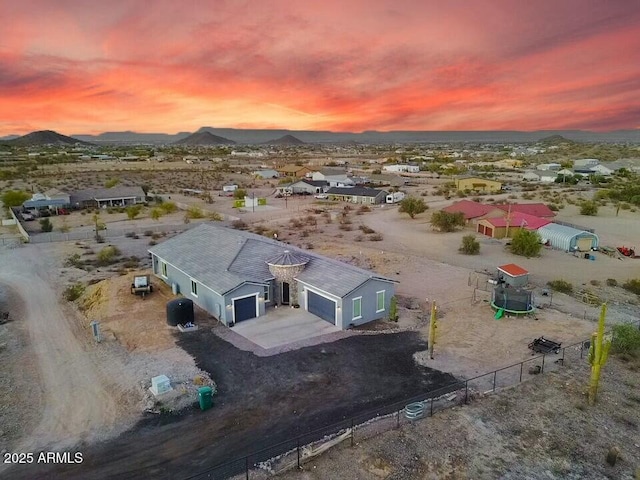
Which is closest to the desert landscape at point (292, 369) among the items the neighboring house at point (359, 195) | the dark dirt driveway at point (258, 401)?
the dark dirt driveway at point (258, 401)

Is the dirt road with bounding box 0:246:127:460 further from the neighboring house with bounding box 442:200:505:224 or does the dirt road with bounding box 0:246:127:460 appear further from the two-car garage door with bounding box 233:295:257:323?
the neighboring house with bounding box 442:200:505:224

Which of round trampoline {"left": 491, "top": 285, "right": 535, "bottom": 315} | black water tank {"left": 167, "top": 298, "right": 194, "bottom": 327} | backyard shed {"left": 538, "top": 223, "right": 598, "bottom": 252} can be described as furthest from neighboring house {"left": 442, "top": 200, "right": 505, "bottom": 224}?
black water tank {"left": 167, "top": 298, "right": 194, "bottom": 327}

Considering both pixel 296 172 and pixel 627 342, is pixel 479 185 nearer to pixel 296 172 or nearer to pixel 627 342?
pixel 296 172

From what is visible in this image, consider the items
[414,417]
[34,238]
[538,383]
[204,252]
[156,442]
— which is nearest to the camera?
[156,442]

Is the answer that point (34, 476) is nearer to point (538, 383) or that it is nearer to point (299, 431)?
point (299, 431)

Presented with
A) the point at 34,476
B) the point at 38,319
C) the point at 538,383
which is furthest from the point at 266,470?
the point at 38,319

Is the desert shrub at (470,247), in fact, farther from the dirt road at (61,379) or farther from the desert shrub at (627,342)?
the dirt road at (61,379)
